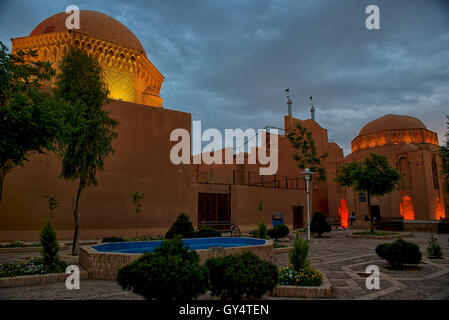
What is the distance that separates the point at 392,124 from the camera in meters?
44.9

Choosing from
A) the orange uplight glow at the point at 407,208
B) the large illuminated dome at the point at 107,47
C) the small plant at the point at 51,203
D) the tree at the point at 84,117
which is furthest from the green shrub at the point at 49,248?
the orange uplight glow at the point at 407,208

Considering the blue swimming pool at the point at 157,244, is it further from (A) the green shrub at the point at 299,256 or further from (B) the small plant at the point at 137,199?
(B) the small plant at the point at 137,199

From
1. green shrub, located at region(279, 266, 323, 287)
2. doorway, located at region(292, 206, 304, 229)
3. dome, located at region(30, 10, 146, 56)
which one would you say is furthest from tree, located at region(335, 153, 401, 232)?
dome, located at region(30, 10, 146, 56)

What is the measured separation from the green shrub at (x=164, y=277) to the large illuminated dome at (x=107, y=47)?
18.7 metres

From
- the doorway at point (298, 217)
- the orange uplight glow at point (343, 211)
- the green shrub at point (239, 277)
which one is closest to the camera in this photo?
the green shrub at point (239, 277)

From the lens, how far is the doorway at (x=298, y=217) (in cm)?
2877

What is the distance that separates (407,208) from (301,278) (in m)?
37.5

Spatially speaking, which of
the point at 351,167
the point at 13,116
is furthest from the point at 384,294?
the point at 351,167

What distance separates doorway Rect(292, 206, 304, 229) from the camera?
28.8 metres

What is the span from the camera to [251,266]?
195 inches

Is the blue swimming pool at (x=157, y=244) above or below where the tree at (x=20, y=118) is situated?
below

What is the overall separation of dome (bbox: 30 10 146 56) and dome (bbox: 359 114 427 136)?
3848 cm
